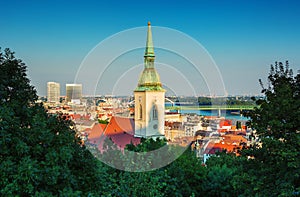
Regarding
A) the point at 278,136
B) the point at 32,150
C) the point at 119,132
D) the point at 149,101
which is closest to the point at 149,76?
the point at 149,101

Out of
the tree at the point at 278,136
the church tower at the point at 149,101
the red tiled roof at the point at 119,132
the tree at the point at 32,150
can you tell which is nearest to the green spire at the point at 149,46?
the church tower at the point at 149,101

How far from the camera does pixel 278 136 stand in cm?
800

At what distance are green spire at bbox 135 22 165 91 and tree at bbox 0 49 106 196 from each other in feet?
83.5

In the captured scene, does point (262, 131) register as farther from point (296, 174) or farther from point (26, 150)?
point (26, 150)

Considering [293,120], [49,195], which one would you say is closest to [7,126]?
[49,195]

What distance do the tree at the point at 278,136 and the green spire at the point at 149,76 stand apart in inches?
975

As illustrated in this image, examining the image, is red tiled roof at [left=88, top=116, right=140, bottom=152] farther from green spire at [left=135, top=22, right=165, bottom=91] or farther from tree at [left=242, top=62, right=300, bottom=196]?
tree at [left=242, top=62, right=300, bottom=196]

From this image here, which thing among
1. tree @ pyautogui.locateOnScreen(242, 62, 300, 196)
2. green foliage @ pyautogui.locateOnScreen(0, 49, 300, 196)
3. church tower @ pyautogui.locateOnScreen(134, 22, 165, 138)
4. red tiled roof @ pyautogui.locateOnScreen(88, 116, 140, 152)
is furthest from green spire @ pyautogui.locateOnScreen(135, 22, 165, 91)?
tree @ pyautogui.locateOnScreen(242, 62, 300, 196)

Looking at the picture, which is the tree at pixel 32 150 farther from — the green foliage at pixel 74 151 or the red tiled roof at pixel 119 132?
the red tiled roof at pixel 119 132

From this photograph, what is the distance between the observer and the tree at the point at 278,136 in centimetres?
724

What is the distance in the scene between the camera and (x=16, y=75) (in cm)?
748

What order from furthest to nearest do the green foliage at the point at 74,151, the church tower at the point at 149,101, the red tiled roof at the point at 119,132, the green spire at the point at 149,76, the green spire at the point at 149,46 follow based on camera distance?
the green spire at the point at 149,46
the church tower at the point at 149,101
the green spire at the point at 149,76
the red tiled roof at the point at 119,132
the green foliage at the point at 74,151

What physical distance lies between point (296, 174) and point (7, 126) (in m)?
6.51

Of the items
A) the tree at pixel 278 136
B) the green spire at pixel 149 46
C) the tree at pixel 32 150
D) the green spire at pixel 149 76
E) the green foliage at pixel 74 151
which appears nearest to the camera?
the tree at pixel 32 150
